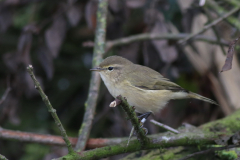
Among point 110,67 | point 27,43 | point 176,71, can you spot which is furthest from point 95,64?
point 176,71

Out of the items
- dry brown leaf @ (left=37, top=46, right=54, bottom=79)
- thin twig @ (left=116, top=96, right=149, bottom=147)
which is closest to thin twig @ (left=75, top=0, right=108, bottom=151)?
dry brown leaf @ (left=37, top=46, right=54, bottom=79)

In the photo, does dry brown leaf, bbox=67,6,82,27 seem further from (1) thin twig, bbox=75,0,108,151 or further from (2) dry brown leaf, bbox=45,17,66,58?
(1) thin twig, bbox=75,0,108,151

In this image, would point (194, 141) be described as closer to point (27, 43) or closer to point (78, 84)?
point (27, 43)

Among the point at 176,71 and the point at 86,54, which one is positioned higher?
the point at 86,54

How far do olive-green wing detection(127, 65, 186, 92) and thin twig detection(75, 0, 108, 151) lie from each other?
530 millimetres

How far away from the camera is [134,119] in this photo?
214 centimetres

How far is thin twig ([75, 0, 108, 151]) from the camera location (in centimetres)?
315

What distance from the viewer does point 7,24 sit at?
4.10m

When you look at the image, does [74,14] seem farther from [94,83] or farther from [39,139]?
[39,139]

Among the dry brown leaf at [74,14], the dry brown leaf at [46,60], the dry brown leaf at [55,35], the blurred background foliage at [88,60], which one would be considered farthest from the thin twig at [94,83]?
the dry brown leaf at [46,60]

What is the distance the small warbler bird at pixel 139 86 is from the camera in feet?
10.2

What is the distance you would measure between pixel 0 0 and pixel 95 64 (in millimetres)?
1834

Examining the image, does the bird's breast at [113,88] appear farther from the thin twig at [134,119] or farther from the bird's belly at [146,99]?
the thin twig at [134,119]

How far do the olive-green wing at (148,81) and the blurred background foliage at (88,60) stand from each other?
0.56 metres
